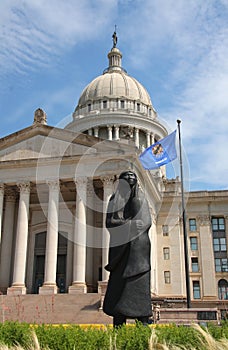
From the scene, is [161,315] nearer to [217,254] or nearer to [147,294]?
[147,294]

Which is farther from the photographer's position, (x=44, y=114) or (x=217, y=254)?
(x=217, y=254)

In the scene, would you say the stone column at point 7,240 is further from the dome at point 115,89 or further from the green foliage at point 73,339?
the dome at point 115,89

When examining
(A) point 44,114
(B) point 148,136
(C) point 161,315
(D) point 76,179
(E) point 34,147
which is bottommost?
(C) point 161,315

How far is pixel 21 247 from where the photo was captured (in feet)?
125

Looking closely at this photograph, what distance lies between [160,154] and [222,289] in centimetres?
2397

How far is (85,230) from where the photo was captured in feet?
123

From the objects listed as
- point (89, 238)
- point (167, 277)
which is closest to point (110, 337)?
point (89, 238)

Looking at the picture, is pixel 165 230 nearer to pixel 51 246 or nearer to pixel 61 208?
pixel 61 208

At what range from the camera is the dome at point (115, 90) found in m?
74.4

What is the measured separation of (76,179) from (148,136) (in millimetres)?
34572

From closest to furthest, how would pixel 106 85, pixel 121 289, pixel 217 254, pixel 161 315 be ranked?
pixel 121 289
pixel 161 315
pixel 217 254
pixel 106 85

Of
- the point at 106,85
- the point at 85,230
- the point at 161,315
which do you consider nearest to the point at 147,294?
the point at 161,315

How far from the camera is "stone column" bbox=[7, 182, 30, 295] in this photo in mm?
36781

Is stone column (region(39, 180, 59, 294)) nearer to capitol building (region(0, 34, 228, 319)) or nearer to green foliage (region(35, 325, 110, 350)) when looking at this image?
capitol building (region(0, 34, 228, 319))
